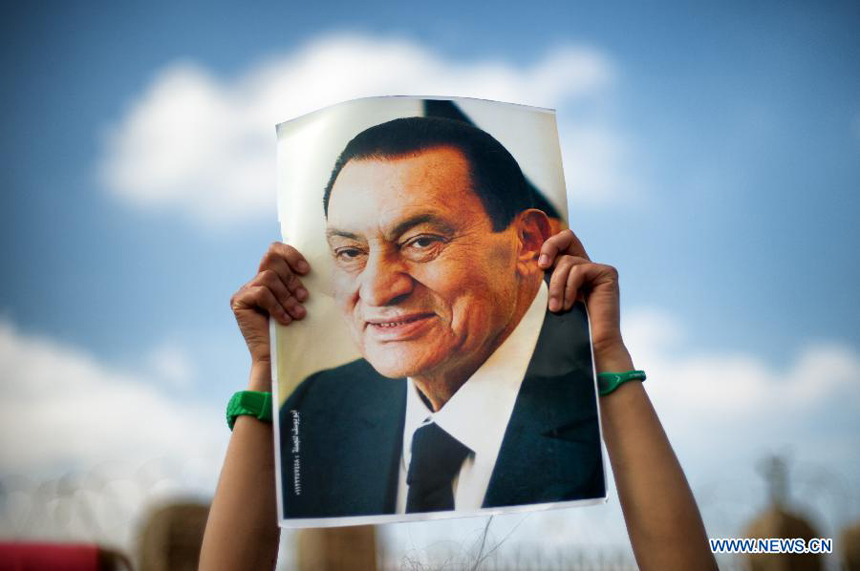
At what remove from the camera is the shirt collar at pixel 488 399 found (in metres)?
1.32

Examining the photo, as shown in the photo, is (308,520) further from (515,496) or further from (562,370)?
(562,370)

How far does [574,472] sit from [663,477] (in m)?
0.17

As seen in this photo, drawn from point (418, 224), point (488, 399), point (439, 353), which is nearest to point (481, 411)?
point (488, 399)

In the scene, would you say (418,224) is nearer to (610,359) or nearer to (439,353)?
(439,353)

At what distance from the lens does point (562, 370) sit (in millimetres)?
1375

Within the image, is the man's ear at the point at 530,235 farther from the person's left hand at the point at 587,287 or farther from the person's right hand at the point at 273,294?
the person's right hand at the point at 273,294

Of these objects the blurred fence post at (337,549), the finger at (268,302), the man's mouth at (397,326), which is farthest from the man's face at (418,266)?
the blurred fence post at (337,549)

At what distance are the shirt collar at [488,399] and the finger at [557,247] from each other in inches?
2.5

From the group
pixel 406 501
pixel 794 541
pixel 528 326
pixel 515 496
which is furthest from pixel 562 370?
pixel 794 541

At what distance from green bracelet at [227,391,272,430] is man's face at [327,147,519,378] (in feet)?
0.73

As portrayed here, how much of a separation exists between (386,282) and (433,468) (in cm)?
36

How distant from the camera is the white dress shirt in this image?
1288 mm

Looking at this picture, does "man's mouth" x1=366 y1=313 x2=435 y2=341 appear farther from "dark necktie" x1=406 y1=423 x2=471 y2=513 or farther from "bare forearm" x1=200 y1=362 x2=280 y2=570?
"bare forearm" x1=200 y1=362 x2=280 y2=570

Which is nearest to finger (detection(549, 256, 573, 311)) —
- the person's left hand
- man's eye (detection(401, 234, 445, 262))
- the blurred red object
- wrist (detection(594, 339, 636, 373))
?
the person's left hand
